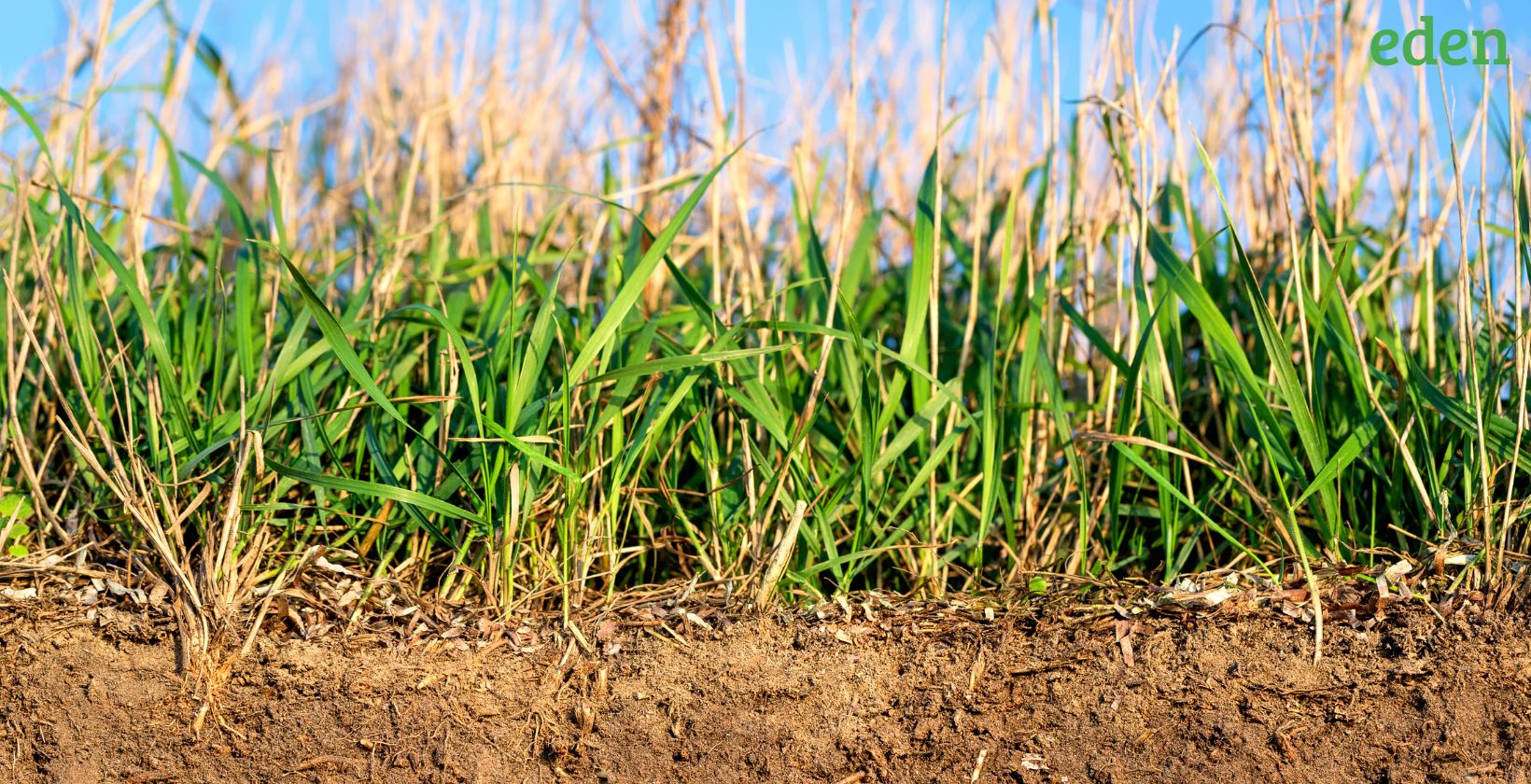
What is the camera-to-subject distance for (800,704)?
3.97ft

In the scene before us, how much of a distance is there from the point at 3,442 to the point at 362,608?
1.66ft

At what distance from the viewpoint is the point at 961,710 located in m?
1.20

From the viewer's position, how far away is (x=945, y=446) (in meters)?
1.35

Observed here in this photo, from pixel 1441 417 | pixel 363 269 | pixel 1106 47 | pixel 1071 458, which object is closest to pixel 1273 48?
pixel 1106 47

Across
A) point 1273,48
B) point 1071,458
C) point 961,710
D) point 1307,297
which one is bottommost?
point 961,710

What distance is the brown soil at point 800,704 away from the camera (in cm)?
113

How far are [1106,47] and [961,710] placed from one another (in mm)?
883

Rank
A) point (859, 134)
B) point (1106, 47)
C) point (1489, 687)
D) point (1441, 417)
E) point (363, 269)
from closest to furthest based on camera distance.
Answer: point (1489, 687)
point (1441, 417)
point (1106, 47)
point (363, 269)
point (859, 134)

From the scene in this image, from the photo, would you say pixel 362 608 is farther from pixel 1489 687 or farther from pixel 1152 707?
pixel 1489 687

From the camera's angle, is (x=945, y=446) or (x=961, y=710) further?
(x=945, y=446)

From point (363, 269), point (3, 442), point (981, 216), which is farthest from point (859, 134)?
point (3, 442)

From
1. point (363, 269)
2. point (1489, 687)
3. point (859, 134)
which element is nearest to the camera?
point (1489, 687)

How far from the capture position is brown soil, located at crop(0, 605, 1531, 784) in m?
1.13

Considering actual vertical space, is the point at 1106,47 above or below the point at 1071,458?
above
